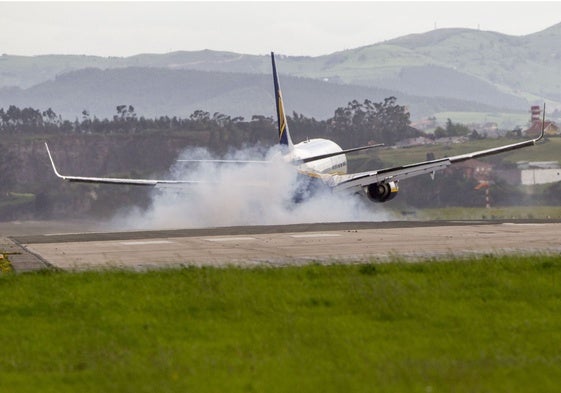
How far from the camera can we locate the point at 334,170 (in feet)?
309

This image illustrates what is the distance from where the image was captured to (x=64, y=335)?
78.5ft

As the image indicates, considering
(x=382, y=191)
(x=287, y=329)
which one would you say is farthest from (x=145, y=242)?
(x=382, y=191)

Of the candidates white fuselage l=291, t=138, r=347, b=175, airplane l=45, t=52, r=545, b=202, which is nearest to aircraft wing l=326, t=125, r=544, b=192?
airplane l=45, t=52, r=545, b=202

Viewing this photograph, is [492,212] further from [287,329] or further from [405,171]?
[287,329]

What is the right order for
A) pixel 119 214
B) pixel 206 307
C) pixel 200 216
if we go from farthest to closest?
pixel 119 214 → pixel 200 216 → pixel 206 307

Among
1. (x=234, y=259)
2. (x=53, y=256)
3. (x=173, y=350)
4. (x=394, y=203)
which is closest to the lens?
(x=173, y=350)

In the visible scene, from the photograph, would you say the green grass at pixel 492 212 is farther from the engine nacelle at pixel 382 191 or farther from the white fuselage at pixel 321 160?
the engine nacelle at pixel 382 191

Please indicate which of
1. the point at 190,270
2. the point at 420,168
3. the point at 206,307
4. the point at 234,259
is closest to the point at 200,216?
the point at 420,168

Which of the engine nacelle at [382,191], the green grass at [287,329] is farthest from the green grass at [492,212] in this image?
the green grass at [287,329]

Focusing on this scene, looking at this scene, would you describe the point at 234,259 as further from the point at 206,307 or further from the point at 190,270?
the point at 206,307

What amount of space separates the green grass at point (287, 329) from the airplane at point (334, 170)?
44.6 m

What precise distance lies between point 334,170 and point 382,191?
14.0m

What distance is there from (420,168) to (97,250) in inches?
1426

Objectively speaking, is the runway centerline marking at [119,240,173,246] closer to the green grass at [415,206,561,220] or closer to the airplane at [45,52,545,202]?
the airplane at [45,52,545,202]
